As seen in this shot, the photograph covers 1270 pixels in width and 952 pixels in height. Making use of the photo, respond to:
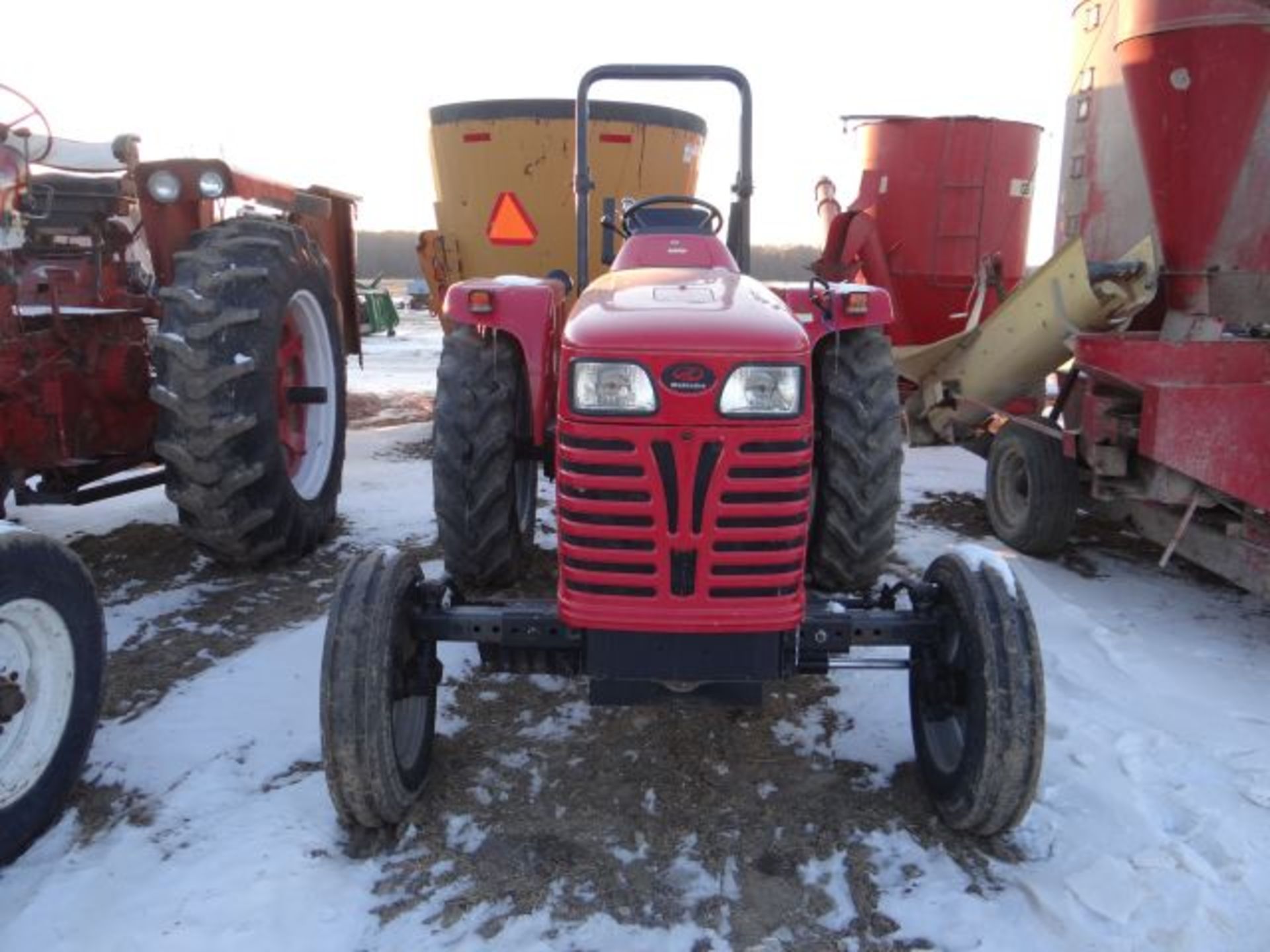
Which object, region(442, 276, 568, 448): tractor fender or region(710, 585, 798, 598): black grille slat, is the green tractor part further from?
region(710, 585, 798, 598): black grille slat

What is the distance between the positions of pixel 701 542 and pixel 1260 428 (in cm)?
268

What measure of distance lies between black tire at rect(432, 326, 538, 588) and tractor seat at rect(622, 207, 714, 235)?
0.72 m

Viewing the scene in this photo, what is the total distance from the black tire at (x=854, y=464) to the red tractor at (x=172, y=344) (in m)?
2.35

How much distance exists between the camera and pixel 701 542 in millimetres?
2525

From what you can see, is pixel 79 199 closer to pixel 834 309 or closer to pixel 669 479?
pixel 834 309

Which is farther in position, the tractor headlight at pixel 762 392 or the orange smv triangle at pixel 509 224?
the orange smv triangle at pixel 509 224

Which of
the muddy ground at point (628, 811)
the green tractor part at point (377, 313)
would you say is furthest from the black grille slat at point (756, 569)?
the green tractor part at point (377, 313)

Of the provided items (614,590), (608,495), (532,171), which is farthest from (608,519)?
(532,171)

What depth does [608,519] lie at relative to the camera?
2.55 m

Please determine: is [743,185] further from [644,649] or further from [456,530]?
[644,649]

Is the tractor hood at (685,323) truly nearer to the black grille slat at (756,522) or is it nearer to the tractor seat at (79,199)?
the black grille slat at (756,522)

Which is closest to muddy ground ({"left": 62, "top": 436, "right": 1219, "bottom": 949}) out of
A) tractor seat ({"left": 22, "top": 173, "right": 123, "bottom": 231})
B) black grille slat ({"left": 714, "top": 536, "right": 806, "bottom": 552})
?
black grille slat ({"left": 714, "top": 536, "right": 806, "bottom": 552})

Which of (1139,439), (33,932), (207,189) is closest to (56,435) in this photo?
(207,189)

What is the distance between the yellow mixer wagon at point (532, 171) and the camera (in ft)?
23.3
